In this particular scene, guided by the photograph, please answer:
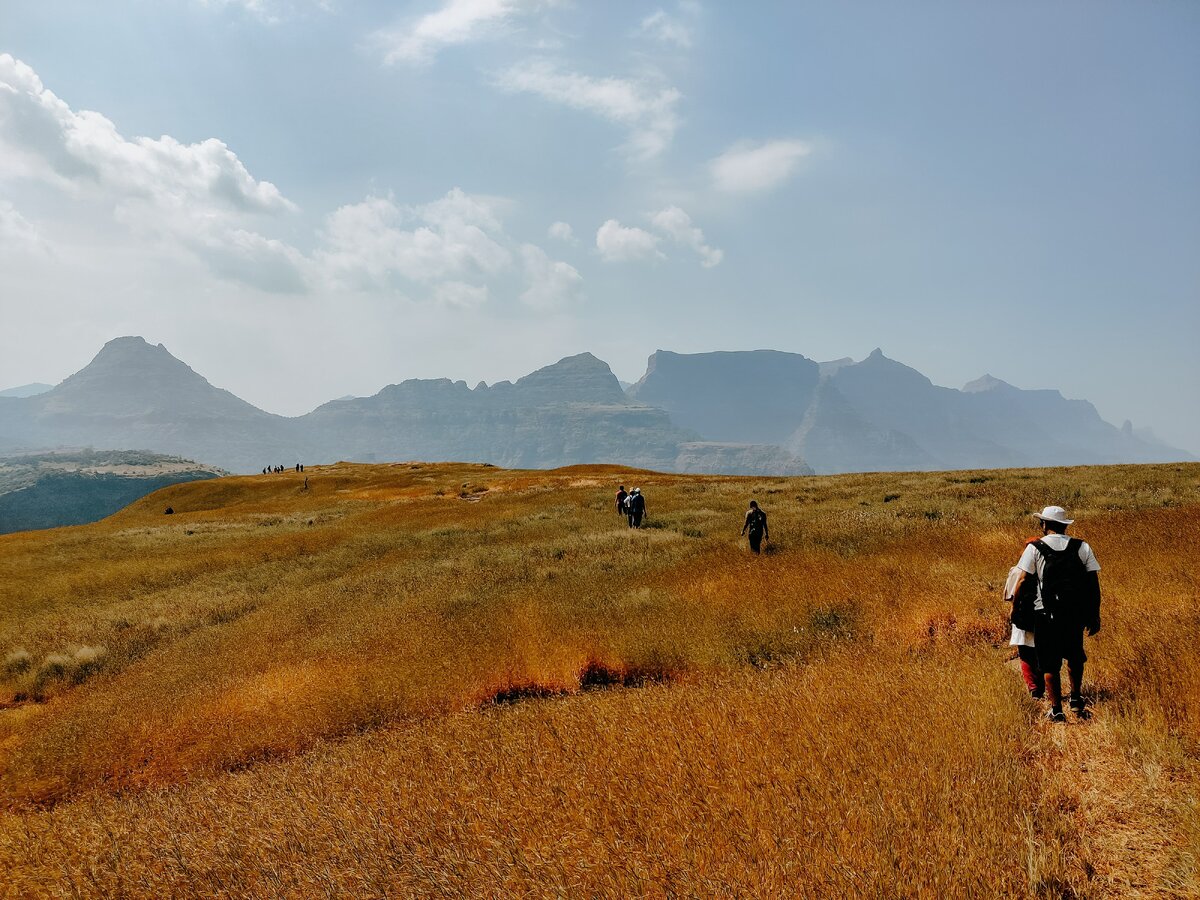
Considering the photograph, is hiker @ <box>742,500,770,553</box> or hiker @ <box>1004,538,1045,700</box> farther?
hiker @ <box>742,500,770,553</box>

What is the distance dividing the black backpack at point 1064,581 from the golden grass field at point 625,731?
0.88 metres

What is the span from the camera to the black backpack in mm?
5754

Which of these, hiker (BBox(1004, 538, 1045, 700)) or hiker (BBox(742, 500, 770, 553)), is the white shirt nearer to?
hiker (BBox(1004, 538, 1045, 700))

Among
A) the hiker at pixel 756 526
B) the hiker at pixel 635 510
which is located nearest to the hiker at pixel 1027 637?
the hiker at pixel 756 526

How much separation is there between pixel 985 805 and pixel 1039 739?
5.65ft

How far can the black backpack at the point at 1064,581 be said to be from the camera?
5.75 m

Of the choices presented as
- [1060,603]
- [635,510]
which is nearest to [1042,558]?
[1060,603]

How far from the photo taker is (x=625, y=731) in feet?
18.4

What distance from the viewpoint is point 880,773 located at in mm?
4195

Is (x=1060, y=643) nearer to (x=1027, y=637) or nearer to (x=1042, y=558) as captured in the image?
(x=1027, y=637)

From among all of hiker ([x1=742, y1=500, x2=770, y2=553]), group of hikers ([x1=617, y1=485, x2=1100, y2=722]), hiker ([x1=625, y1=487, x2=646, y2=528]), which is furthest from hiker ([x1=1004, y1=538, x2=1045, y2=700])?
hiker ([x1=625, y1=487, x2=646, y2=528])

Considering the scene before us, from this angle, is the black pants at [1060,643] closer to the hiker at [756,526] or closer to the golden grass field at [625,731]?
the golden grass field at [625,731]

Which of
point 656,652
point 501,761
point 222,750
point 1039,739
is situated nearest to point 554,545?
point 656,652

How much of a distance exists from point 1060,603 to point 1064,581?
0.24 m
